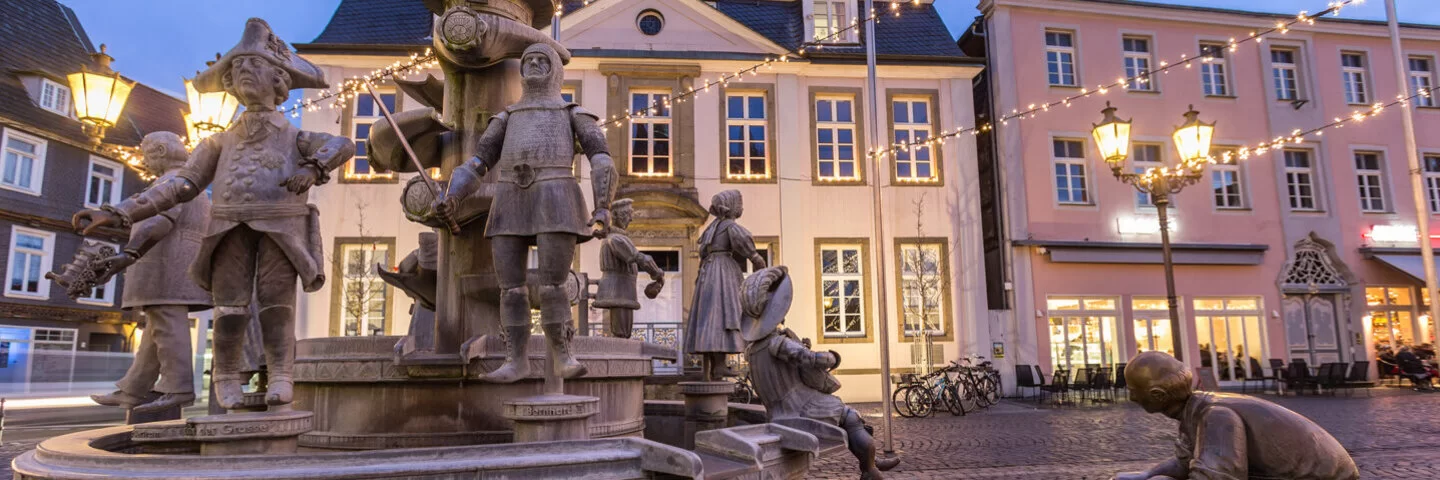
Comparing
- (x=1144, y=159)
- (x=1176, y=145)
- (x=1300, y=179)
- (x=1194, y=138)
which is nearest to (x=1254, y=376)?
(x=1144, y=159)

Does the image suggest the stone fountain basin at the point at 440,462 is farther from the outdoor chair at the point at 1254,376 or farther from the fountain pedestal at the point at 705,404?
the outdoor chair at the point at 1254,376

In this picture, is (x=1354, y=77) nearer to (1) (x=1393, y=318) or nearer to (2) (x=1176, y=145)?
(1) (x=1393, y=318)

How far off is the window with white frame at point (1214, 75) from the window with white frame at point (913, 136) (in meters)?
7.57

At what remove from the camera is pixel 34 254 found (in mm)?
22203

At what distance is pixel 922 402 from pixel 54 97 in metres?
25.5

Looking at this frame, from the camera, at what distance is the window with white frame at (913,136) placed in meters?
19.3

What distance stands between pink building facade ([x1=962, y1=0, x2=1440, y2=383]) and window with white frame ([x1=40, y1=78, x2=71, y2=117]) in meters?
25.9

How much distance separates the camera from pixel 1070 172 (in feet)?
65.5

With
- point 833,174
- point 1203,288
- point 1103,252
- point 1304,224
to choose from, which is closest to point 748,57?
point 833,174

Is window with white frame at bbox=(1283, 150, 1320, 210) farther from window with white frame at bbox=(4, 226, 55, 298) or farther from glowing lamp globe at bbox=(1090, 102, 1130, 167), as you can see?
window with white frame at bbox=(4, 226, 55, 298)

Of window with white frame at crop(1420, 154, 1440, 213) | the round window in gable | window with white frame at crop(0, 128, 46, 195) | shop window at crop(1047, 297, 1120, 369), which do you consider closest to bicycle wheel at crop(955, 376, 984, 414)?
shop window at crop(1047, 297, 1120, 369)

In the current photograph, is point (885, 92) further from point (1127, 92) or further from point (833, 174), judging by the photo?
point (1127, 92)

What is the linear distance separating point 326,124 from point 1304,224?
23.9m

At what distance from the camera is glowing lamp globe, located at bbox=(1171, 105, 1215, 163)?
9.99 metres
